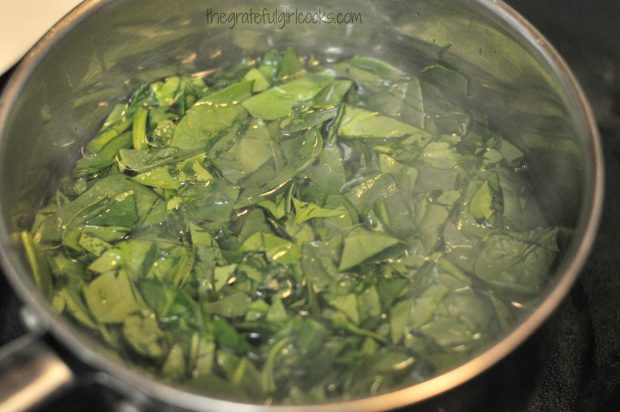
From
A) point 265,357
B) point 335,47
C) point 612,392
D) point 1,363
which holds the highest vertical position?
point 1,363

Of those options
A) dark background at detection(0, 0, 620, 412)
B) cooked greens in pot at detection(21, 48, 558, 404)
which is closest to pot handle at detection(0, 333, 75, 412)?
dark background at detection(0, 0, 620, 412)

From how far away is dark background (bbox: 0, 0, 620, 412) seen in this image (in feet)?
2.82

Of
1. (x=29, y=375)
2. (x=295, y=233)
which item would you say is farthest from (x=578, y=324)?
(x=29, y=375)

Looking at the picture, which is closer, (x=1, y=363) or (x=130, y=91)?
(x=1, y=363)

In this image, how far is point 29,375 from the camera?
719mm

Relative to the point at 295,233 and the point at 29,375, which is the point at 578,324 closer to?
the point at 295,233

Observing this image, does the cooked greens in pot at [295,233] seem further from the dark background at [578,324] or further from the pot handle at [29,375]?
the pot handle at [29,375]

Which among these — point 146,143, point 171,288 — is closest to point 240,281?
point 171,288

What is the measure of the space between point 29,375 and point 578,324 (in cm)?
87

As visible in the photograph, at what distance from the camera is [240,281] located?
1.08m

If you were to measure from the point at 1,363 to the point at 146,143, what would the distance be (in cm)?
64

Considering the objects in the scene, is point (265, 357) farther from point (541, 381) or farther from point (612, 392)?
point (612, 392)

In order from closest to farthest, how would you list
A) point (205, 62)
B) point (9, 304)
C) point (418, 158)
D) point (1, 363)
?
1. point (1, 363)
2. point (9, 304)
3. point (418, 158)
4. point (205, 62)

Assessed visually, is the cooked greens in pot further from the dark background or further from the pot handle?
the pot handle
